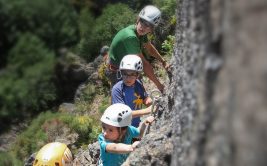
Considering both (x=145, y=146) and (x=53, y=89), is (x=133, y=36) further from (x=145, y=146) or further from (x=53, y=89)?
(x=53, y=89)

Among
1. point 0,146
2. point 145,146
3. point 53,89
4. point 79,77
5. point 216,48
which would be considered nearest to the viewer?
point 216,48

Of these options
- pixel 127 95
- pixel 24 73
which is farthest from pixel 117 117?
pixel 24 73

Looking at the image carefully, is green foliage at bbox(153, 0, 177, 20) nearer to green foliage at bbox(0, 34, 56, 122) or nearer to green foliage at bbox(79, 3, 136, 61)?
green foliage at bbox(79, 3, 136, 61)

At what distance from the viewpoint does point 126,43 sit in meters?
8.00

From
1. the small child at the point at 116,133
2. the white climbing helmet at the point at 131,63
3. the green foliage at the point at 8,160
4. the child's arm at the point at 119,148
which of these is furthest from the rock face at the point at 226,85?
the green foliage at the point at 8,160

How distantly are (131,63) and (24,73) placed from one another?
3605 centimetres

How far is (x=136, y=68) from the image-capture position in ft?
24.7

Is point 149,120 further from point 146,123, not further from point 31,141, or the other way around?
point 31,141

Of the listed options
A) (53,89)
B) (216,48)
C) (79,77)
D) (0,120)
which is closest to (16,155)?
(79,77)

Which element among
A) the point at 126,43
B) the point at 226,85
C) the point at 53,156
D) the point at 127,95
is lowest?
the point at 53,156

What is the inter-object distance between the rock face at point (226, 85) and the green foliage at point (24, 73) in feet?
92.6

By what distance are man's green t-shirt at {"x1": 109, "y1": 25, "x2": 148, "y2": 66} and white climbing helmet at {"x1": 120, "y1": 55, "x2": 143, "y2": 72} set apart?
37cm

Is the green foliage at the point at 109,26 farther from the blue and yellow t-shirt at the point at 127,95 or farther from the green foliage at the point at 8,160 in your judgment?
the blue and yellow t-shirt at the point at 127,95

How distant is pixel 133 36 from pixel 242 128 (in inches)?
212
